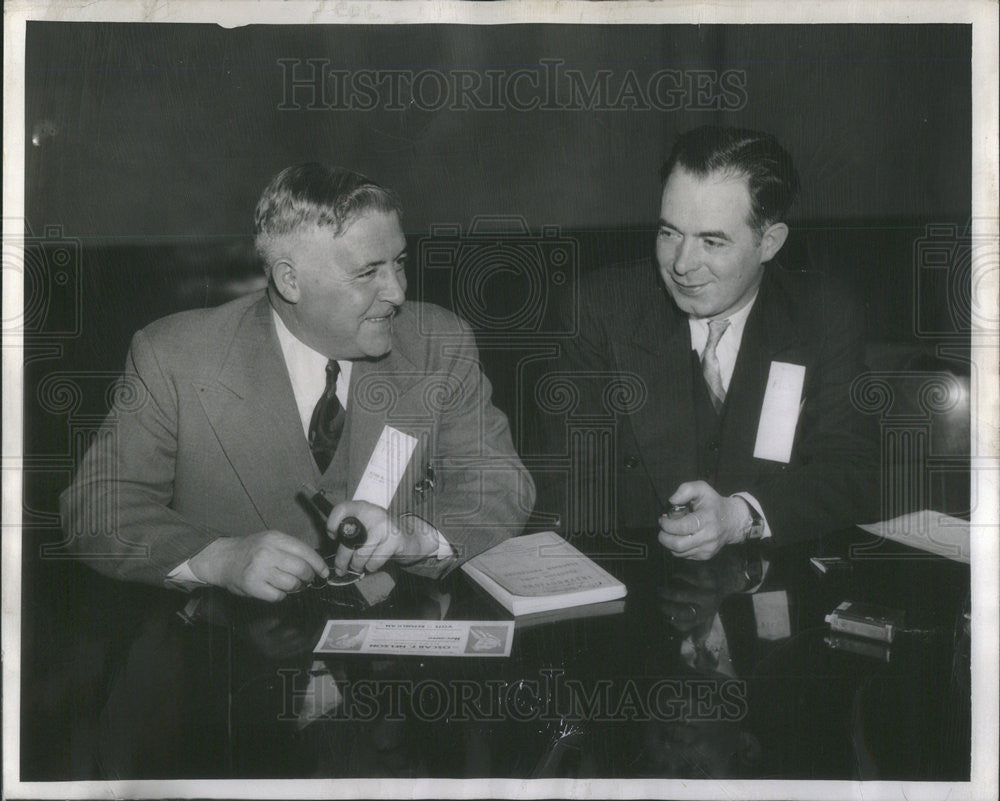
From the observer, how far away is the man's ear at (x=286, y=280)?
181 centimetres

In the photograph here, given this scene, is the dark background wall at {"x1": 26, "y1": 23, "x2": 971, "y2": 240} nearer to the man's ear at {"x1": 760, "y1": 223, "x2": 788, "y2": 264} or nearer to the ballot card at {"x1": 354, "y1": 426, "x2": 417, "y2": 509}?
the man's ear at {"x1": 760, "y1": 223, "x2": 788, "y2": 264}

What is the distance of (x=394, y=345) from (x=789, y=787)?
1.21 m

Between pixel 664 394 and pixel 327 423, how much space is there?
727 mm

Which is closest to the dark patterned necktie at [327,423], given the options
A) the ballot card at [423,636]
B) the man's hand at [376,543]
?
the man's hand at [376,543]

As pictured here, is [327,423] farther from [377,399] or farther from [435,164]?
[435,164]

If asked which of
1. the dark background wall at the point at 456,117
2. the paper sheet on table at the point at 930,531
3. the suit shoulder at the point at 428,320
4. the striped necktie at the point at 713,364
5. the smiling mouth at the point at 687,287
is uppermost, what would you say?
the dark background wall at the point at 456,117

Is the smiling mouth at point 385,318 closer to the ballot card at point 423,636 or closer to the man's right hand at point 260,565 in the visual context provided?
the man's right hand at point 260,565

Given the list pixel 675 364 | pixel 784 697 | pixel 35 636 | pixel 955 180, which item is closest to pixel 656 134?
pixel 675 364

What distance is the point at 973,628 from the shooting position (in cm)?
183

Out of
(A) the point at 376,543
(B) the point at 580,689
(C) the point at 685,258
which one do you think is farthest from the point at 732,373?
(A) the point at 376,543

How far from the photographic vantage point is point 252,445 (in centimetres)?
183

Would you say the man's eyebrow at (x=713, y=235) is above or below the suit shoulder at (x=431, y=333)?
above

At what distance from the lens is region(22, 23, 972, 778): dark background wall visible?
182 cm

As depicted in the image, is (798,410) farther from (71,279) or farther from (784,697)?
(71,279)
